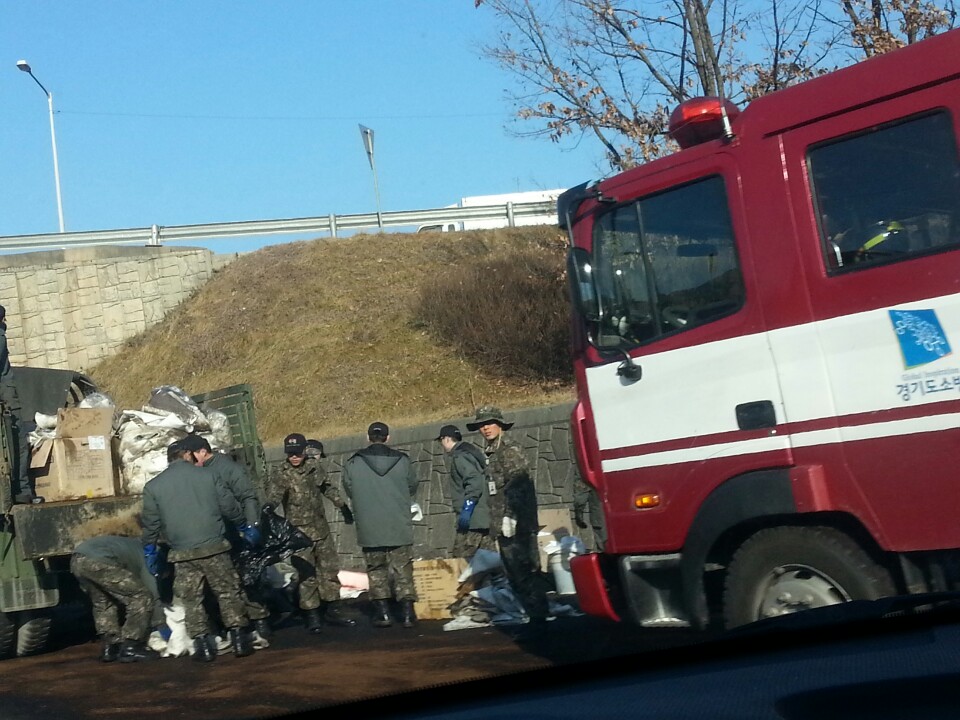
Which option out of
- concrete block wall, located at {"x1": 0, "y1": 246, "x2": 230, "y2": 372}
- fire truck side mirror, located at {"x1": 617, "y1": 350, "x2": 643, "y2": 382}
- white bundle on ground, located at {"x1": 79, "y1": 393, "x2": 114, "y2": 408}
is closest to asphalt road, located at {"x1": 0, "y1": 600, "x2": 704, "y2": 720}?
fire truck side mirror, located at {"x1": 617, "y1": 350, "x2": 643, "y2": 382}

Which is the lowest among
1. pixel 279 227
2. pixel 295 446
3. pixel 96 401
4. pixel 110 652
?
pixel 110 652

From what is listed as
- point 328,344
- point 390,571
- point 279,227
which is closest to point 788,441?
point 390,571

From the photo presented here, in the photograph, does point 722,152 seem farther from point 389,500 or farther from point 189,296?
point 189,296

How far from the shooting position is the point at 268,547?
10156 mm

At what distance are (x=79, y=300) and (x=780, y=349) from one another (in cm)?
2302

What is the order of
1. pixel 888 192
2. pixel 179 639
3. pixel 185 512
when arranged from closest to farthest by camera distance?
pixel 888 192, pixel 185 512, pixel 179 639

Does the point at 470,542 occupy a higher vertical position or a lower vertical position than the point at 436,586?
higher

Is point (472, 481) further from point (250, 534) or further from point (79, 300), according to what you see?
point (79, 300)

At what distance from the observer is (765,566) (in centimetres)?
549

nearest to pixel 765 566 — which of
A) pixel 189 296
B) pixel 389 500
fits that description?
pixel 389 500

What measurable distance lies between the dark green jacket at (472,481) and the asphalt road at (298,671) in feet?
4.15

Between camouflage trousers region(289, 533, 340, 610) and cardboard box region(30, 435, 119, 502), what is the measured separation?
72.3 inches

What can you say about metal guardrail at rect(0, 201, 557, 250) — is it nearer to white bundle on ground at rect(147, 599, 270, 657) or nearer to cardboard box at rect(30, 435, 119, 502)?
cardboard box at rect(30, 435, 119, 502)

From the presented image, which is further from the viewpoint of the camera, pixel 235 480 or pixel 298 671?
pixel 235 480
